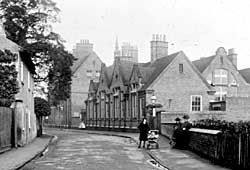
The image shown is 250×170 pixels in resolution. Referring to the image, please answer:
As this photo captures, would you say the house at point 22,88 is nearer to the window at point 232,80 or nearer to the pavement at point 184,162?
the pavement at point 184,162

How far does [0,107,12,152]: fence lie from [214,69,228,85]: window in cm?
3746

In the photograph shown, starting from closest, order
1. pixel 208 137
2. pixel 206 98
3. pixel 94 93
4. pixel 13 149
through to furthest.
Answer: pixel 208 137 < pixel 13 149 < pixel 206 98 < pixel 94 93

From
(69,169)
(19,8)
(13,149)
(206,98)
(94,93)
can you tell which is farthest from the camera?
(94,93)

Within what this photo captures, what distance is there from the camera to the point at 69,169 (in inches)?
615

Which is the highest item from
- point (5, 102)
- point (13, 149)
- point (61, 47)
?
point (61, 47)

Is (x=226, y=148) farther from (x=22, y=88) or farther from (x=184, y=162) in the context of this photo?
(x=22, y=88)

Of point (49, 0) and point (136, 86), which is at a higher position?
point (49, 0)

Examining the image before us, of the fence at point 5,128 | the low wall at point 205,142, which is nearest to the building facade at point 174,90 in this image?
the low wall at point 205,142

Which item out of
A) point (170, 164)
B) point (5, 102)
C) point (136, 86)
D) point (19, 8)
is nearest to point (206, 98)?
point (136, 86)

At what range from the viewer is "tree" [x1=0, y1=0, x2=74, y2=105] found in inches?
1571

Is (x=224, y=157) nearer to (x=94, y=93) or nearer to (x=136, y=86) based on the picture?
(x=136, y=86)

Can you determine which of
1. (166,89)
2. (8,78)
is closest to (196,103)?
(166,89)

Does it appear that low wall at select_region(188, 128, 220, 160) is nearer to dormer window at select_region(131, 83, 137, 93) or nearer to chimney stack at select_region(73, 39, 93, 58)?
dormer window at select_region(131, 83, 137, 93)

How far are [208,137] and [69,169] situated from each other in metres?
6.23
